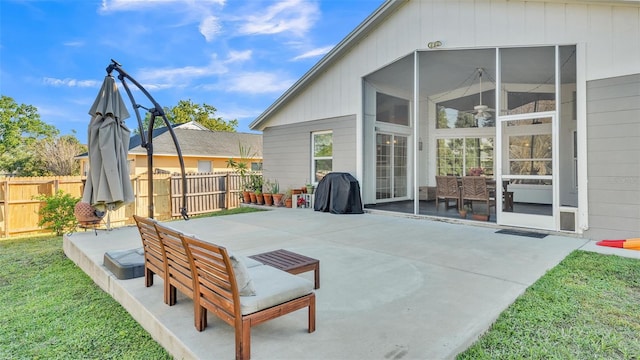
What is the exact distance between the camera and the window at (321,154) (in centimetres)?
1025

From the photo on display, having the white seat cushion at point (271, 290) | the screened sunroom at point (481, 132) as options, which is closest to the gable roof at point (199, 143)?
the screened sunroom at point (481, 132)

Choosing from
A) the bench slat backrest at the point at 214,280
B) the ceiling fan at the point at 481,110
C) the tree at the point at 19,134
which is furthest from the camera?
the tree at the point at 19,134

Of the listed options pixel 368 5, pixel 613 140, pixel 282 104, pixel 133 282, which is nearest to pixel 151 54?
pixel 282 104

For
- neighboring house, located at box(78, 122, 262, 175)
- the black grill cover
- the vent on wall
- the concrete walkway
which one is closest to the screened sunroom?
the vent on wall

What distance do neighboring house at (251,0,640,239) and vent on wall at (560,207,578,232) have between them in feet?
0.06

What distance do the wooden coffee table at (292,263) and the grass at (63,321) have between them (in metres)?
1.17

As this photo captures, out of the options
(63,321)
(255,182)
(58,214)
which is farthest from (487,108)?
(58,214)

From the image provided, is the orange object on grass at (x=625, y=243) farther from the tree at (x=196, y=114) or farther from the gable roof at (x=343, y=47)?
the tree at (x=196, y=114)

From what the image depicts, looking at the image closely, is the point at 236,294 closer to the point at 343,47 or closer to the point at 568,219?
the point at 568,219

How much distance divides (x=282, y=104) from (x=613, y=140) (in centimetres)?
870

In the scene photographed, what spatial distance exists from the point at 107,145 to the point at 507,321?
4.27m

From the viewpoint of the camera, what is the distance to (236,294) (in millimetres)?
1993

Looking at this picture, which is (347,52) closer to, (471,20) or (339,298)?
(471,20)

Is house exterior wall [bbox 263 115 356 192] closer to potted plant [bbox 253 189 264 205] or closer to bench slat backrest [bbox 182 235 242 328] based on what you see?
potted plant [bbox 253 189 264 205]
